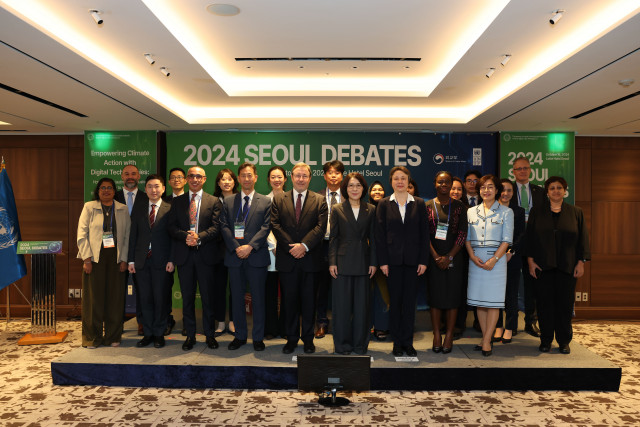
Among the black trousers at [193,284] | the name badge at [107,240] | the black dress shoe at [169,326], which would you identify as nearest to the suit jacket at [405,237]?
the black trousers at [193,284]

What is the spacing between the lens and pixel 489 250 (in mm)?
4105

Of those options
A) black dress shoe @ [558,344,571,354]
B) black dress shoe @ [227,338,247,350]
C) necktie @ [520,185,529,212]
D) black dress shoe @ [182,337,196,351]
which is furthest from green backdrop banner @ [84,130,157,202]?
black dress shoe @ [558,344,571,354]

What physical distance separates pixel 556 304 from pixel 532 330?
2.57 feet

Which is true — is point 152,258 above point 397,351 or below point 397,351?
above

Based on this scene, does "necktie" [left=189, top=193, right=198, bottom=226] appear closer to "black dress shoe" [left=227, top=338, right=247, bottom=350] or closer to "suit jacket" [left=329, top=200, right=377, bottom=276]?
"black dress shoe" [left=227, top=338, right=247, bottom=350]

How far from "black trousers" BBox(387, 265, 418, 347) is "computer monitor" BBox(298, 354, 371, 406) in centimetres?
→ 84

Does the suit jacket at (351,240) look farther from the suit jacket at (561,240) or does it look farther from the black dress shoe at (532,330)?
the black dress shoe at (532,330)

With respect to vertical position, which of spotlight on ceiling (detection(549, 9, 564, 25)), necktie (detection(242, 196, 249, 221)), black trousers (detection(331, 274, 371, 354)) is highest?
spotlight on ceiling (detection(549, 9, 564, 25))

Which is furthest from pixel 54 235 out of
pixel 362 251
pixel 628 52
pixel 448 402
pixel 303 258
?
pixel 628 52

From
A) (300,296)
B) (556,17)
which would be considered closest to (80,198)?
(300,296)

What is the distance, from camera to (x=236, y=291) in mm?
4316

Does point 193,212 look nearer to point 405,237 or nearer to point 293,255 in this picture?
point 293,255

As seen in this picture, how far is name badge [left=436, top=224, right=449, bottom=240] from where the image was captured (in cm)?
412

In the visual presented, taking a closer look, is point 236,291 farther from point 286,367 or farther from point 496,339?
point 496,339
